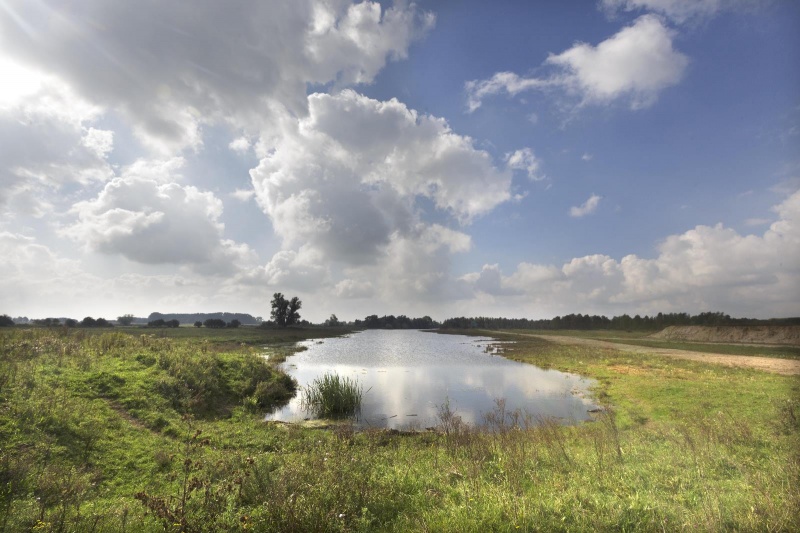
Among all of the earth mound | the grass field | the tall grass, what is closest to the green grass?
the grass field

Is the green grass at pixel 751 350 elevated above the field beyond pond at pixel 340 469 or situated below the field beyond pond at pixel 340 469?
below

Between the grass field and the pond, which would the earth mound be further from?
the pond

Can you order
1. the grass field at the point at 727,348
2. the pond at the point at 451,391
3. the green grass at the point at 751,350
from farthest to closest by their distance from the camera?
1. the grass field at the point at 727,348
2. the green grass at the point at 751,350
3. the pond at the point at 451,391

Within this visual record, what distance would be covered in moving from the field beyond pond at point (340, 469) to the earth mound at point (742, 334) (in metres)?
75.9

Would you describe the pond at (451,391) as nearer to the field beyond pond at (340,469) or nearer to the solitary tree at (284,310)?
the field beyond pond at (340,469)

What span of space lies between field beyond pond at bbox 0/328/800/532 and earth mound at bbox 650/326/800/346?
7589 centimetres

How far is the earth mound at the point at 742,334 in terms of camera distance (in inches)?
2755

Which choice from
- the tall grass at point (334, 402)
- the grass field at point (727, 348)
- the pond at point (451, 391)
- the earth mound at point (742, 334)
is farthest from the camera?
the earth mound at point (742, 334)

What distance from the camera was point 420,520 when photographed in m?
6.48

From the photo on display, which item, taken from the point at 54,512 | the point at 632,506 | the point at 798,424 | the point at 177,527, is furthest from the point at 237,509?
the point at 798,424

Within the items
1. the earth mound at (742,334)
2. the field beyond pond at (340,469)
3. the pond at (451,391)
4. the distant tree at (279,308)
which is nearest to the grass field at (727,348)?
the earth mound at (742,334)

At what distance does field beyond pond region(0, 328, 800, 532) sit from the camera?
20.8 ft

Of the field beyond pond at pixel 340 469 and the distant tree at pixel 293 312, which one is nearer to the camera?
the field beyond pond at pixel 340 469

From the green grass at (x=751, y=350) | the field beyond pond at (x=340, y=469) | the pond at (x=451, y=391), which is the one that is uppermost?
the field beyond pond at (x=340, y=469)
